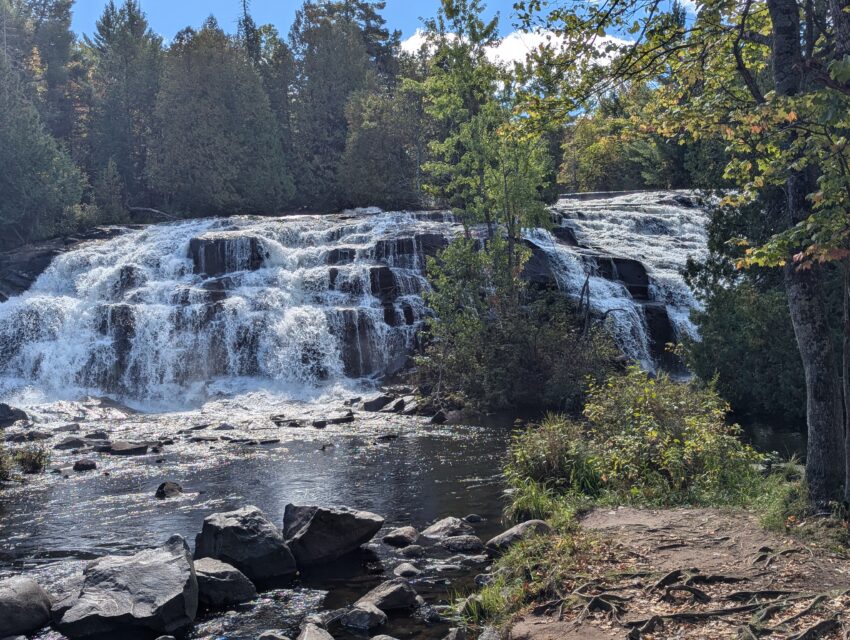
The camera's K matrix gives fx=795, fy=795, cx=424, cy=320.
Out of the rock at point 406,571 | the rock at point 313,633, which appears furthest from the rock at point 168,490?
the rock at point 313,633

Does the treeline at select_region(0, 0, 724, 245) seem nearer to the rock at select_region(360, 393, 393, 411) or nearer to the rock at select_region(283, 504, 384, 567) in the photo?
the rock at select_region(360, 393, 393, 411)

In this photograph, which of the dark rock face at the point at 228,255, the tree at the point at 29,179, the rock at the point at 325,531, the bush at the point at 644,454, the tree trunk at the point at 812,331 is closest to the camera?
the tree trunk at the point at 812,331

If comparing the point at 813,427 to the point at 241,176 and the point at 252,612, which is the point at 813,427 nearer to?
the point at 252,612

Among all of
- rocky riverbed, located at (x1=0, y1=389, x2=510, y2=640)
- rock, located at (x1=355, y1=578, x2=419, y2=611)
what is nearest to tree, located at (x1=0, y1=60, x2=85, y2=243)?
rocky riverbed, located at (x1=0, y1=389, x2=510, y2=640)

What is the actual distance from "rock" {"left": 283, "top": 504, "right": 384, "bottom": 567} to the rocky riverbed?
0.02m

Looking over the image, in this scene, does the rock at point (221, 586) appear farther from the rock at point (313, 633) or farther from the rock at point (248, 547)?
the rock at point (313, 633)

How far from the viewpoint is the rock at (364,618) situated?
7.71m

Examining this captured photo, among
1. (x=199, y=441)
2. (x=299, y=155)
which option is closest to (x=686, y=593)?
(x=199, y=441)

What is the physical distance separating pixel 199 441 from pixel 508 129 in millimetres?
12373

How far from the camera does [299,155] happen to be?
50844 mm

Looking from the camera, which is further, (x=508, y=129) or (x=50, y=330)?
(x=50, y=330)

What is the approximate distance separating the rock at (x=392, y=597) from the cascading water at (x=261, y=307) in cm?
1696

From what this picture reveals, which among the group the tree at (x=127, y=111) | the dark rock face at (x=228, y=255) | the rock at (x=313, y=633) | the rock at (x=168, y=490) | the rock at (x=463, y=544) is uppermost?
the tree at (x=127, y=111)

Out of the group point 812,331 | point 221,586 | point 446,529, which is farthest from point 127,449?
point 812,331
